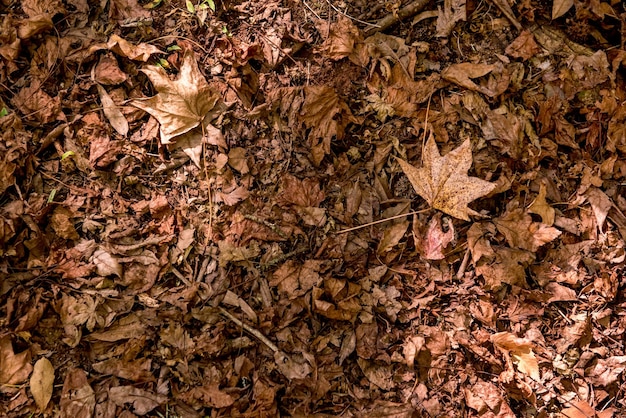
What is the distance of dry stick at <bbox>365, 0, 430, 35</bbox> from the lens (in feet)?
7.86

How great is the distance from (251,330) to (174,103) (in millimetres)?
1127

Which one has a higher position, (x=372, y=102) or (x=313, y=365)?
(x=372, y=102)

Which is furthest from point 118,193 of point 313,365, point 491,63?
point 491,63

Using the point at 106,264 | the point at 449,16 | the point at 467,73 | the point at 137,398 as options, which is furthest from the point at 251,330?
the point at 449,16

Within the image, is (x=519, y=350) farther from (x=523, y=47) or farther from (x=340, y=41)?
(x=340, y=41)

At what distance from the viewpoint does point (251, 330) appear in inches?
85.2

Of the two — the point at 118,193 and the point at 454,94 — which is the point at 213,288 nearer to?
the point at 118,193

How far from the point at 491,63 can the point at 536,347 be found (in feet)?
4.66

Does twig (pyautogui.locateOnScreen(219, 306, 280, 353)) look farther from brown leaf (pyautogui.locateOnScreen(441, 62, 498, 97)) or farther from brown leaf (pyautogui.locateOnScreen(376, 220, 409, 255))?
brown leaf (pyautogui.locateOnScreen(441, 62, 498, 97))

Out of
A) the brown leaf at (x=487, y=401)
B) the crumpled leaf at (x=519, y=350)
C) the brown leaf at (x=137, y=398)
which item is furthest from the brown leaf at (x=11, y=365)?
the crumpled leaf at (x=519, y=350)

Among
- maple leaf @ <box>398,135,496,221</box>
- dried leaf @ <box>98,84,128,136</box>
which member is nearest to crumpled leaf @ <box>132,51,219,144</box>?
dried leaf @ <box>98,84,128,136</box>

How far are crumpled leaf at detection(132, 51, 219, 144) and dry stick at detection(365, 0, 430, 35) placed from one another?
93 cm

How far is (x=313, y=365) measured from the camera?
2.12 meters

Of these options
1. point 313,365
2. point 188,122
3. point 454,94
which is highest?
point 454,94
